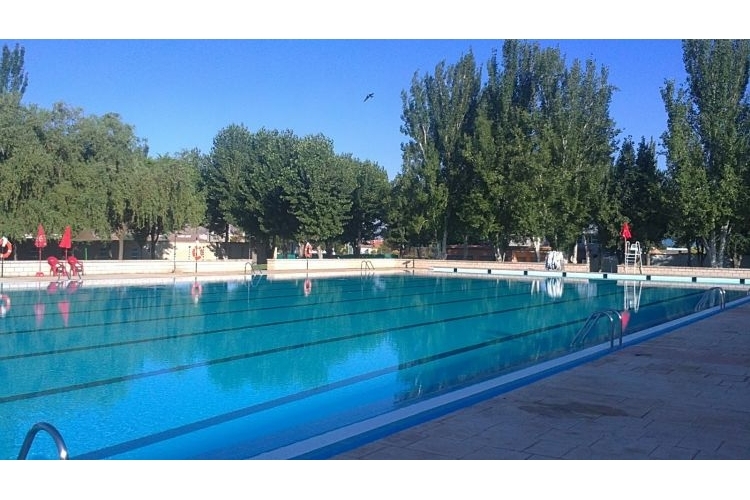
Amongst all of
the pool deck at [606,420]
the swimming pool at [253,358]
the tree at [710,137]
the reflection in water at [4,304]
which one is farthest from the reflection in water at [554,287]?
the reflection in water at [4,304]

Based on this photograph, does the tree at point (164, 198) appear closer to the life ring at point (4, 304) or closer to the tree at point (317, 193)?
the tree at point (317, 193)

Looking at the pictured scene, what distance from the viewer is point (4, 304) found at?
15594mm

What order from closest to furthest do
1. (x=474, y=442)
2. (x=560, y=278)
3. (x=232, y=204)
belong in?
(x=474, y=442), (x=560, y=278), (x=232, y=204)

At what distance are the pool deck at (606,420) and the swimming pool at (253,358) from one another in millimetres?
408

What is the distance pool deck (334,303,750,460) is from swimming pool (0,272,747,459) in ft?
1.34

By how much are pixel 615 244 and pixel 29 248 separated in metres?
29.3

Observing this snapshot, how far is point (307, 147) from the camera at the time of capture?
3512cm

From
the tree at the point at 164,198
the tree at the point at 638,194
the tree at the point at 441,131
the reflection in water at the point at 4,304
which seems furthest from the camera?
the tree at the point at 441,131

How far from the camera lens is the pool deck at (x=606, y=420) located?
4.38 metres

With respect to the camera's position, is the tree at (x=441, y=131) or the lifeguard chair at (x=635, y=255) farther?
the tree at (x=441, y=131)

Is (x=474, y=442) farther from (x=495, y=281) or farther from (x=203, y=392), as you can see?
(x=495, y=281)

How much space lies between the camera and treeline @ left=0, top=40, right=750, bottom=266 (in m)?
26.9
